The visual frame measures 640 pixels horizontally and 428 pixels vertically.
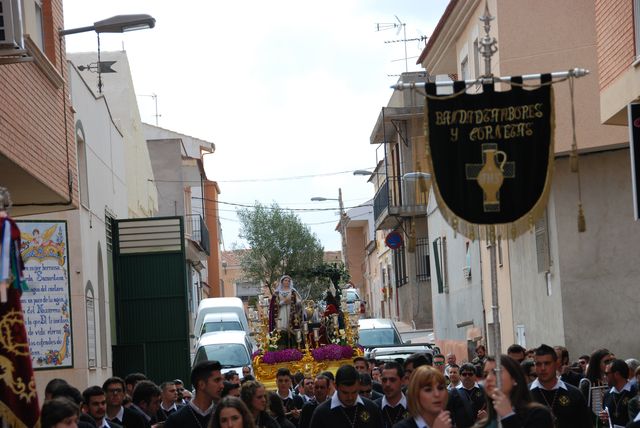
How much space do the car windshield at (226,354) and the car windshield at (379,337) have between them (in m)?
5.22

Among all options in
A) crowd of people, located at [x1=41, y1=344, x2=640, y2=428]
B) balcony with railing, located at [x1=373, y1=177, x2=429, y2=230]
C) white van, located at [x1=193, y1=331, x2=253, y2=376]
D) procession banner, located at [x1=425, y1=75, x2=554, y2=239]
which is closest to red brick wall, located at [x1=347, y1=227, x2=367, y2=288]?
balcony with railing, located at [x1=373, y1=177, x2=429, y2=230]

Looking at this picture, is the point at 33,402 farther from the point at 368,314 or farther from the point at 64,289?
the point at 368,314

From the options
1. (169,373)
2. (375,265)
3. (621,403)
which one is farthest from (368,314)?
(621,403)

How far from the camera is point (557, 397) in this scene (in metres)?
11.0

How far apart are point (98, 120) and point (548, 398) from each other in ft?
61.0

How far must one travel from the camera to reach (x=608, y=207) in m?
24.8

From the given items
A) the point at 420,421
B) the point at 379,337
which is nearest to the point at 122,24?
the point at 420,421

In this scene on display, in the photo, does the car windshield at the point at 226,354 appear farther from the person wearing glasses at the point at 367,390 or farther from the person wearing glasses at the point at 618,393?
the person wearing glasses at the point at 618,393

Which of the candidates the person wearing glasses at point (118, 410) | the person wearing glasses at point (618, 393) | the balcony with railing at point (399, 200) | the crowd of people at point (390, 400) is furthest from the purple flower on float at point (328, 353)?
the balcony with railing at point (399, 200)

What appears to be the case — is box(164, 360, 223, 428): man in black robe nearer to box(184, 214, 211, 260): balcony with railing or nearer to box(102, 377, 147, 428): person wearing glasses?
box(102, 377, 147, 428): person wearing glasses

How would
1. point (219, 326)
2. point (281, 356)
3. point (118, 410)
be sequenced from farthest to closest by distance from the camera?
point (219, 326)
point (281, 356)
point (118, 410)

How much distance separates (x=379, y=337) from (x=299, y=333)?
1000cm

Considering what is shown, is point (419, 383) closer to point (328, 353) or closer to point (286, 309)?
point (328, 353)

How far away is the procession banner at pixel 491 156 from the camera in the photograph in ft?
34.2
